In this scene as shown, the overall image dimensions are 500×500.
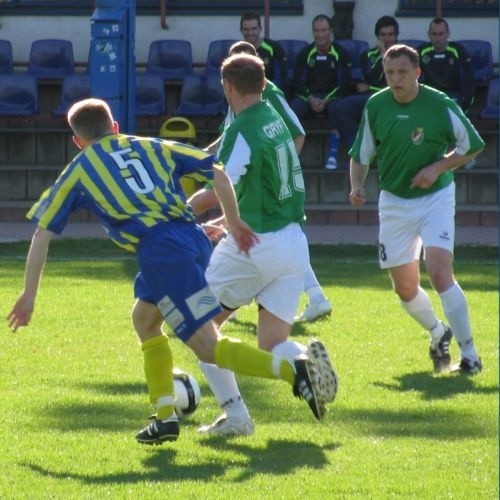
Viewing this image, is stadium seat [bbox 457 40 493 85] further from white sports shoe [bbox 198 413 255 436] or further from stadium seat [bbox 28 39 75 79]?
white sports shoe [bbox 198 413 255 436]

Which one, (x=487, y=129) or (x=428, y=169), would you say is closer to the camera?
(x=428, y=169)

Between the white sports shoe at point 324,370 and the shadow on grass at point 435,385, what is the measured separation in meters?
1.18

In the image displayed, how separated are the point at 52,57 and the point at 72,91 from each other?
942mm

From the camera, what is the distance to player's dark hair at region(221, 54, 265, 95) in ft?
23.0

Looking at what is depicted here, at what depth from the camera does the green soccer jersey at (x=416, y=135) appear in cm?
856

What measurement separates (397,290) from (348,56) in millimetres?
9314

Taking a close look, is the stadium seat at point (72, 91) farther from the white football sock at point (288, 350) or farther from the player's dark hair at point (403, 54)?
the white football sock at point (288, 350)

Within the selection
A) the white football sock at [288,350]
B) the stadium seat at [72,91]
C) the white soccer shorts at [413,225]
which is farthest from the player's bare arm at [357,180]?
the stadium seat at [72,91]

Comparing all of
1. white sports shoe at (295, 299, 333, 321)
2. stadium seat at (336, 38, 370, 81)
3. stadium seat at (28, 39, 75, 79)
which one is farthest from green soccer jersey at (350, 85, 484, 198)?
stadium seat at (28, 39, 75, 79)

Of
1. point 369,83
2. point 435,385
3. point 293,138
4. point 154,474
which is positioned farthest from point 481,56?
point 154,474

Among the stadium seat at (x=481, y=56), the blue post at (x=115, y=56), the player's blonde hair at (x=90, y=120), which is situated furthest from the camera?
the stadium seat at (x=481, y=56)

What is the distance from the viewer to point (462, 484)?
5898 millimetres

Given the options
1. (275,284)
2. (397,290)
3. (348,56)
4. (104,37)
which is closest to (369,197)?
(348,56)

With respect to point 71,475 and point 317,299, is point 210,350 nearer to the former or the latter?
point 71,475
